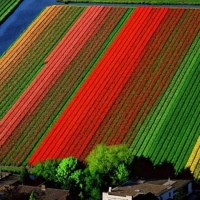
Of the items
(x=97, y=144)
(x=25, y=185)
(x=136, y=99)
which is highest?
(x=136, y=99)

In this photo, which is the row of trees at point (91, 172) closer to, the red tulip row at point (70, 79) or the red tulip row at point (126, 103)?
the red tulip row at point (126, 103)

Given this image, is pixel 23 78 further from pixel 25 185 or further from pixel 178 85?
pixel 25 185

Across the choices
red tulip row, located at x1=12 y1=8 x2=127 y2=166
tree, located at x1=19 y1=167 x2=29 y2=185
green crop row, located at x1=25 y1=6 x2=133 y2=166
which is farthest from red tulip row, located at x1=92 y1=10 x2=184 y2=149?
tree, located at x1=19 y1=167 x2=29 y2=185

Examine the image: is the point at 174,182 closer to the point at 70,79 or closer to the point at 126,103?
the point at 126,103

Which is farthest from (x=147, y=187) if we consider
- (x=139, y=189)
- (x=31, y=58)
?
(x=31, y=58)

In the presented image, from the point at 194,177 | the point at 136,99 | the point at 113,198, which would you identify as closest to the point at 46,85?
the point at 136,99

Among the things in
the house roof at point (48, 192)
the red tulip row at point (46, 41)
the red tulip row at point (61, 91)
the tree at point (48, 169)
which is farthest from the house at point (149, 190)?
the red tulip row at point (46, 41)
